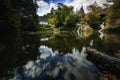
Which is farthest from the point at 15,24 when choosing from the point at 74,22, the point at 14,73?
the point at 14,73

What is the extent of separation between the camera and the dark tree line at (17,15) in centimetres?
4150

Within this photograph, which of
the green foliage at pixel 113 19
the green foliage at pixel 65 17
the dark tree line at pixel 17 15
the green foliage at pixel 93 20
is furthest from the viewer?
the green foliage at pixel 65 17

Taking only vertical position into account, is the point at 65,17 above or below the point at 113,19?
above

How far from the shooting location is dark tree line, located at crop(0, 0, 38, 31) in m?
41.5

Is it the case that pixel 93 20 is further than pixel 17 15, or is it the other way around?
pixel 93 20

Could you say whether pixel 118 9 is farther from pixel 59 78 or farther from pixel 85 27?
pixel 59 78

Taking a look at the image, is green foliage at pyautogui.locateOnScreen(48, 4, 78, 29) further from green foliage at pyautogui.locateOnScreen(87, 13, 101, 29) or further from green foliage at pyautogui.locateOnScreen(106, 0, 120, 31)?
green foliage at pyautogui.locateOnScreen(106, 0, 120, 31)

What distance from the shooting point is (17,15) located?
45969 mm

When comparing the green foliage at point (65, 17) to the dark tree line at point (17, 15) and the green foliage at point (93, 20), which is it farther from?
the dark tree line at point (17, 15)

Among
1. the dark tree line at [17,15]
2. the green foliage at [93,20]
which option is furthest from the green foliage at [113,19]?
the dark tree line at [17,15]

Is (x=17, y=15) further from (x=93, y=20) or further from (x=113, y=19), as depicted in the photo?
(x=113, y=19)

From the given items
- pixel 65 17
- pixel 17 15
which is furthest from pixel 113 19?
pixel 17 15

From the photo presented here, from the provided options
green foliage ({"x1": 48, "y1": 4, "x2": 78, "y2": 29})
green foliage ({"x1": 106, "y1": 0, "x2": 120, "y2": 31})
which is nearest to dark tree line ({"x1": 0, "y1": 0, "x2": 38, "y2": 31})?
green foliage ({"x1": 48, "y1": 4, "x2": 78, "y2": 29})

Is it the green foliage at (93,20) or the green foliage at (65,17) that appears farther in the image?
the green foliage at (65,17)
